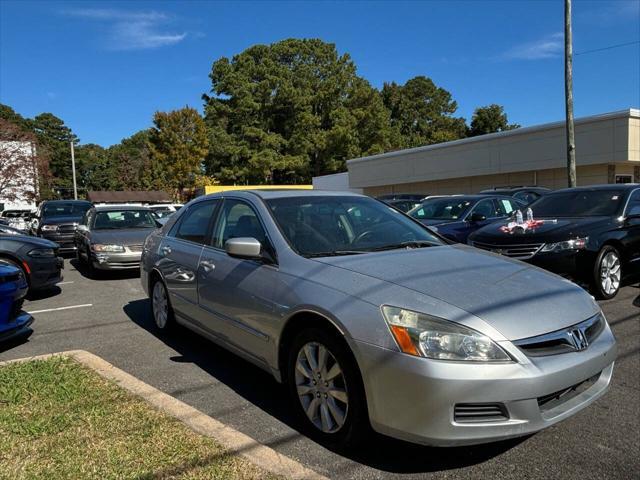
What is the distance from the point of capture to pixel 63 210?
53.9 ft

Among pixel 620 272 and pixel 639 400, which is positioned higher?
pixel 620 272

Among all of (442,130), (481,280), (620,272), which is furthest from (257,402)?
(442,130)

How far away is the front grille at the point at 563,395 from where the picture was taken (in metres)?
2.69

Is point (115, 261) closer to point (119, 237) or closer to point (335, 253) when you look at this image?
point (119, 237)

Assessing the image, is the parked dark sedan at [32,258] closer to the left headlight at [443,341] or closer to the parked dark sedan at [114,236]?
the parked dark sedan at [114,236]

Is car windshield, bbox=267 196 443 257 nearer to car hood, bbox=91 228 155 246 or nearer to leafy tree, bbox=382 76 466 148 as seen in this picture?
car hood, bbox=91 228 155 246

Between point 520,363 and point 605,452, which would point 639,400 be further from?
point 520,363

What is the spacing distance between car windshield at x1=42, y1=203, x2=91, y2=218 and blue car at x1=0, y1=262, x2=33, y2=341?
39.2 feet

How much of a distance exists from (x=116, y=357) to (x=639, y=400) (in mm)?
4502

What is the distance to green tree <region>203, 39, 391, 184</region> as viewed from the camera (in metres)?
47.8

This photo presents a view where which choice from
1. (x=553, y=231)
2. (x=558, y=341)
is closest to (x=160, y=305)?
(x=558, y=341)

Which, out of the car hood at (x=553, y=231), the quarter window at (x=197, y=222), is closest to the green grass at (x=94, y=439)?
the quarter window at (x=197, y=222)

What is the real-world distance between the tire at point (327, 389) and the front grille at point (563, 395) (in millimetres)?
942

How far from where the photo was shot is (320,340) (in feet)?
9.96
